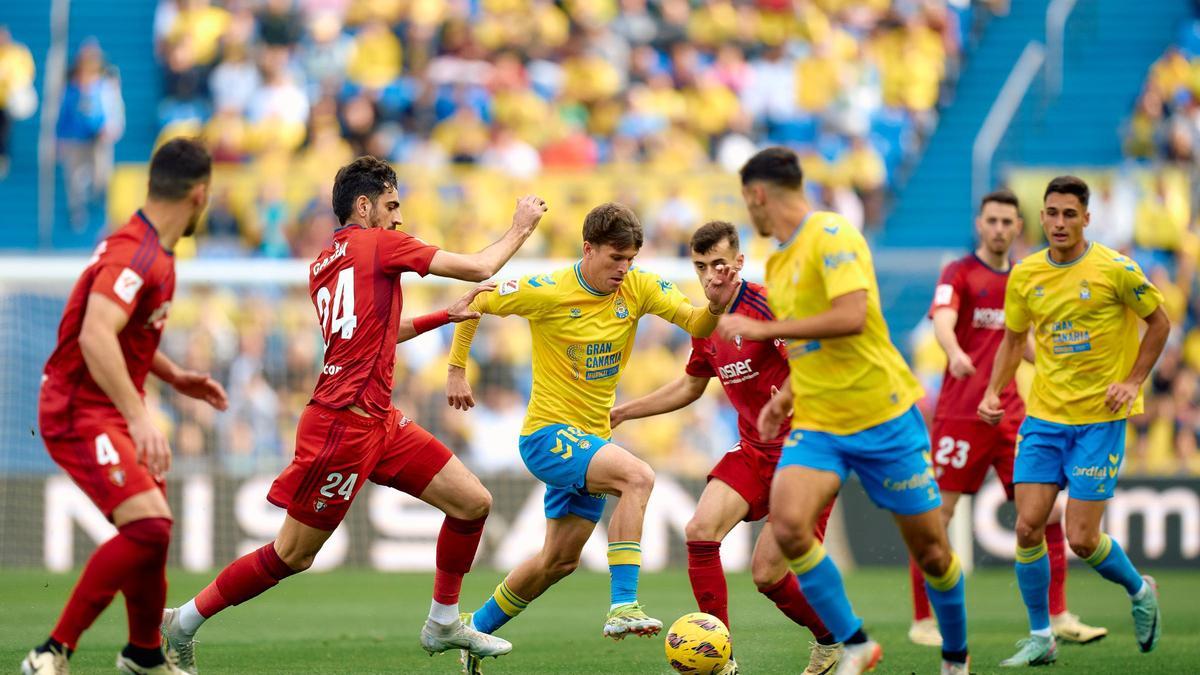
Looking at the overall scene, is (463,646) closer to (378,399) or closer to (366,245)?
(378,399)

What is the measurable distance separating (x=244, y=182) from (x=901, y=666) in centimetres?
1286

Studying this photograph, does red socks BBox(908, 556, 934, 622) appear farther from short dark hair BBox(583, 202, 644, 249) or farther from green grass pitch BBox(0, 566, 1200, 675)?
short dark hair BBox(583, 202, 644, 249)

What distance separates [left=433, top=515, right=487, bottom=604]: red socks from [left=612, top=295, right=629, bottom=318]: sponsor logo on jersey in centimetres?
140

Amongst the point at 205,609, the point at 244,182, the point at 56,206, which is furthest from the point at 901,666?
the point at 56,206

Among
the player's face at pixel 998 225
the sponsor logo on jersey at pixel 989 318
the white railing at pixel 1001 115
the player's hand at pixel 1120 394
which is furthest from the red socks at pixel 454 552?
the white railing at pixel 1001 115

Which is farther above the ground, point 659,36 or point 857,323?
point 659,36

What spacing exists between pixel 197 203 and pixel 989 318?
5913 mm

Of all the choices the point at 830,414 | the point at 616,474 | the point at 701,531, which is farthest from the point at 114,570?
the point at 830,414

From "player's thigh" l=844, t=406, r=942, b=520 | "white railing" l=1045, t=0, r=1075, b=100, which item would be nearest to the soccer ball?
"player's thigh" l=844, t=406, r=942, b=520

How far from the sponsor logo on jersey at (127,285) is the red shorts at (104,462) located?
2.02 ft

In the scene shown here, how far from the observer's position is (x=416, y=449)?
8578 millimetres

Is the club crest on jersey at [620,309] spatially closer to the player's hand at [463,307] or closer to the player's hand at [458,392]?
the player's hand at [463,307]

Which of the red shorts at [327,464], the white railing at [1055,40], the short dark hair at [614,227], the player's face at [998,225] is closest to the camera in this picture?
the red shorts at [327,464]

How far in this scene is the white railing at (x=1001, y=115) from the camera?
857 inches
